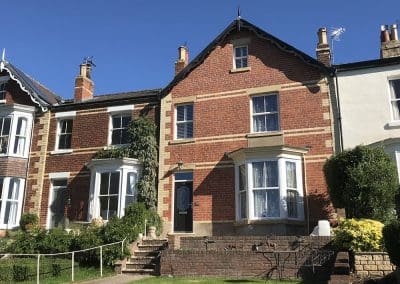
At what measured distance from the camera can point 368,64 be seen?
19781mm

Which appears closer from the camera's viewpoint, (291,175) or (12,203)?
(291,175)

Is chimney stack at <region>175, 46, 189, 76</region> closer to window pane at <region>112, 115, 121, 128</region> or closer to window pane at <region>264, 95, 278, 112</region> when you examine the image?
window pane at <region>112, 115, 121, 128</region>

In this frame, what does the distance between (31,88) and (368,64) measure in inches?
665

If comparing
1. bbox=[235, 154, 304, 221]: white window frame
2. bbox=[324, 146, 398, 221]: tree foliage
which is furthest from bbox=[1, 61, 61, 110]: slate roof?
bbox=[324, 146, 398, 221]: tree foliage

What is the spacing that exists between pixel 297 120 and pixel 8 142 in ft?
47.4

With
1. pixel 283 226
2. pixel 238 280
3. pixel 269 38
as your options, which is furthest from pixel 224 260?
pixel 269 38

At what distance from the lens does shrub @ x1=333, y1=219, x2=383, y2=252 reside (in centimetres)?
1334

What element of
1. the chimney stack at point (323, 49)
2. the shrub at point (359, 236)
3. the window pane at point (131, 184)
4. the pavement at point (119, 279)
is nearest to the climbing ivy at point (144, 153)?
the window pane at point (131, 184)

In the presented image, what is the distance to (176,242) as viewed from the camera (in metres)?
16.1

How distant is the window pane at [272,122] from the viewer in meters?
20.5

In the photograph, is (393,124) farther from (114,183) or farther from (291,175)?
(114,183)

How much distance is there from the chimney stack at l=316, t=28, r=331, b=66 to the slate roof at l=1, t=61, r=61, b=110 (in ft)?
46.1

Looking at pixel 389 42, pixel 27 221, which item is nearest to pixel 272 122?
pixel 389 42

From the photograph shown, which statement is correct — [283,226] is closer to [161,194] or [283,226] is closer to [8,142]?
[161,194]
